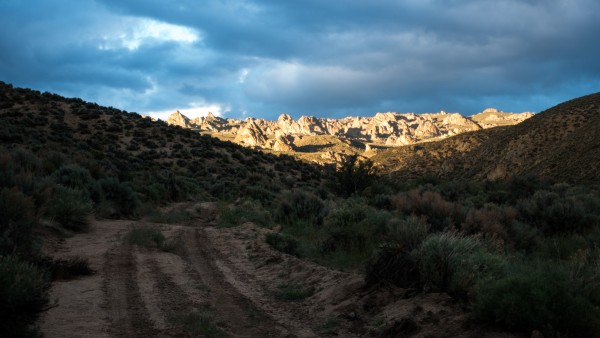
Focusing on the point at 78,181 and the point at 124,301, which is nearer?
the point at 124,301

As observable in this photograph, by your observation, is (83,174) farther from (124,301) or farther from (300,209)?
(124,301)

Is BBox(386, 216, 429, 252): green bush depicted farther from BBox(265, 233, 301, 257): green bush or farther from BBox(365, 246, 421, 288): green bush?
BBox(265, 233, 301, 257): green bush

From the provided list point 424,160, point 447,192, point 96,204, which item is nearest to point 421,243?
point 96,204

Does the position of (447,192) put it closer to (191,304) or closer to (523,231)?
(523,231)

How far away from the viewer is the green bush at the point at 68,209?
13602mm

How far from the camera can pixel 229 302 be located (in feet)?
25.0

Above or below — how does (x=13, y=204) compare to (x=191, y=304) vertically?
above

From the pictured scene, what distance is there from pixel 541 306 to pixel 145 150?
4307cm

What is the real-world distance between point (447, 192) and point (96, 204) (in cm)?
2194

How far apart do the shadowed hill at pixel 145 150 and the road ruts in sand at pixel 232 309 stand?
16.9m

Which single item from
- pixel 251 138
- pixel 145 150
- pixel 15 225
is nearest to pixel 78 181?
pixel 15 225

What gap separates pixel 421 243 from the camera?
757 cm

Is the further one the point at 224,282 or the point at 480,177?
the point at 480,177

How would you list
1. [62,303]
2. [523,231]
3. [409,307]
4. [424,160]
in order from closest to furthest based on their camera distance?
[409,307]
[62,303]
[523,231]
[424,160]
